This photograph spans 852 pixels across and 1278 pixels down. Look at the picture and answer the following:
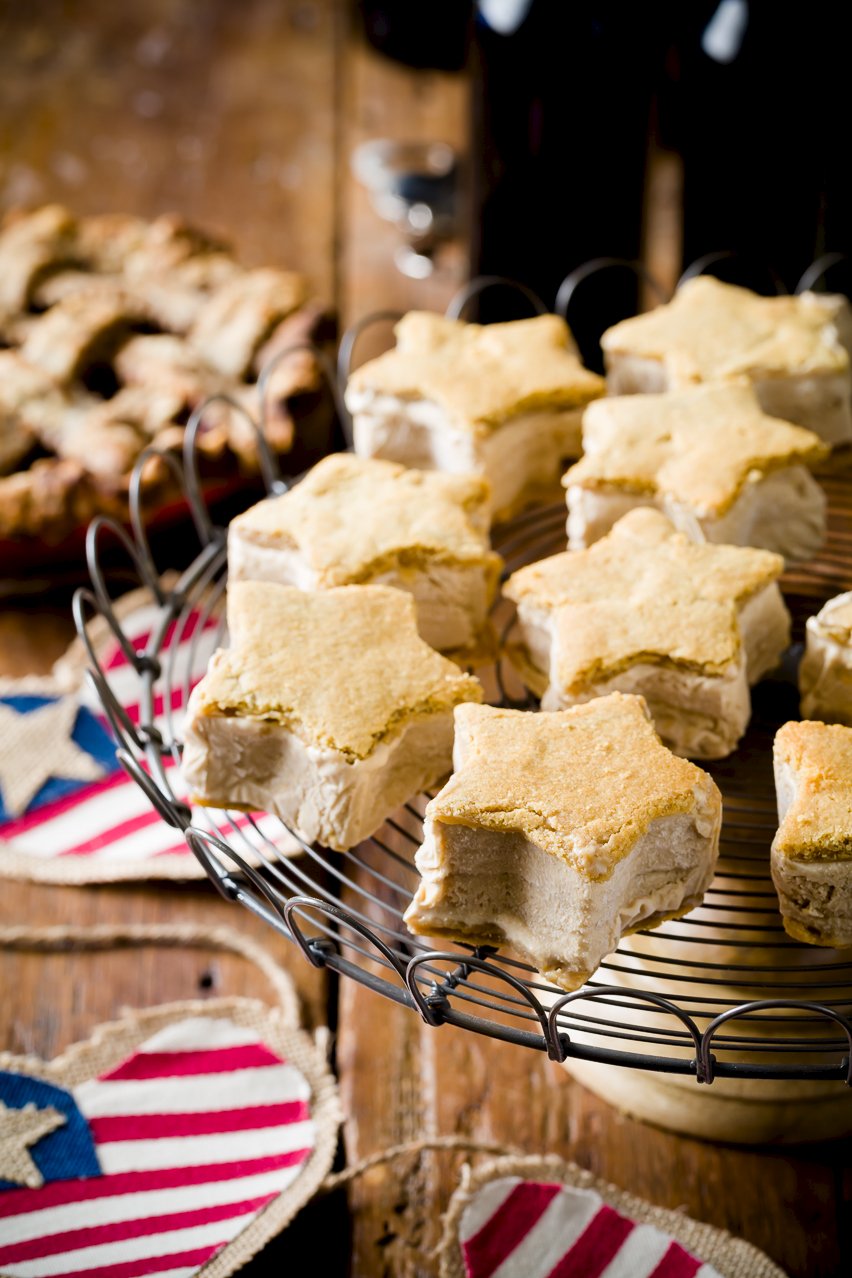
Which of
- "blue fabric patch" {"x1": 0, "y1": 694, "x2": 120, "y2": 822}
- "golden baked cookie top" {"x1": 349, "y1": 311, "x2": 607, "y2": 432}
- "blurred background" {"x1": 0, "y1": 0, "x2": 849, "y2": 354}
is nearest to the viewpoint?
"golden baked cookie top" {"x1": 349, "y1": 311, "x2": 607, "y2": 432}

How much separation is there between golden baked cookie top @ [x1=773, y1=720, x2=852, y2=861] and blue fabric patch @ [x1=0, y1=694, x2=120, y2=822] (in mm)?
900

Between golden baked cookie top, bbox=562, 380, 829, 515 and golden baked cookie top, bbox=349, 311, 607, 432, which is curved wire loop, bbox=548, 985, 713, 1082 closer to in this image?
golden baked cookie top, bbox=562, 380, 829, 515

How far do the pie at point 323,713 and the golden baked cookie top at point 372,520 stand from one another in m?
0.09

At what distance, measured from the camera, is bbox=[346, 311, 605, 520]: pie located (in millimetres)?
1732

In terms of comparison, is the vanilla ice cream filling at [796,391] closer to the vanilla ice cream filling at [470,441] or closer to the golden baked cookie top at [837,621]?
the vanilla ice cream filling at [470,441]

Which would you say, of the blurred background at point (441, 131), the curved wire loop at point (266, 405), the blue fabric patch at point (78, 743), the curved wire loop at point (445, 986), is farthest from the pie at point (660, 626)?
the blurred background at point (441, 131)

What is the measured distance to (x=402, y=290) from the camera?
9.03 feet

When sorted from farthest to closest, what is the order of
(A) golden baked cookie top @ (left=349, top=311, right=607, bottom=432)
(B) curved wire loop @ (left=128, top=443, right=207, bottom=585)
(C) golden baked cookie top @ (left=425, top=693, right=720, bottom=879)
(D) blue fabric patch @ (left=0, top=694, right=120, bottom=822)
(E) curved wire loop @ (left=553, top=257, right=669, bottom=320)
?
(E) curved wire loop @ (left=553, top=257, right=669, bottom=320), (D) blue fabric patch @ (left=0, top=694, right=120, bottom=822), (A) golden baked cookie top @ (left=349, top=311, right=607, bottom=432), (B) curved wire loop @ (left=128, top=443, right=207, bottom=585), (C) golden baked cookie top @ (left=425, top=693, right=720, bottom=879)

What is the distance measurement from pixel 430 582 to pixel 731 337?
1.91 feet

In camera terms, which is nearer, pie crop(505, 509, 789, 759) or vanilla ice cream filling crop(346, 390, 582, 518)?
pie crop(505, 509, 789, 759)

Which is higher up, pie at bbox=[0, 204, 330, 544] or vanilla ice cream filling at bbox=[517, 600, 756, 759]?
pie at bbox=[0, 204, 330, 544]

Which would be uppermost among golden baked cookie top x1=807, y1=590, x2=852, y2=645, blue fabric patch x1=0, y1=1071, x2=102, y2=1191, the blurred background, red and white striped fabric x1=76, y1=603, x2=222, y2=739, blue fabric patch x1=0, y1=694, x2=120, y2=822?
the blurred background

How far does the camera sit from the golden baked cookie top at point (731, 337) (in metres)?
1.78

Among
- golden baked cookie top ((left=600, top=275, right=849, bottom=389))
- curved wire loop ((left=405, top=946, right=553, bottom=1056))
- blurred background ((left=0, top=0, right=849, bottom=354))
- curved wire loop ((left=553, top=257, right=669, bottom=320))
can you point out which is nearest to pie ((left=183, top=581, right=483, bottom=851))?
curved wire loop ((left=405, top=946, right=553, bottom=1056))
